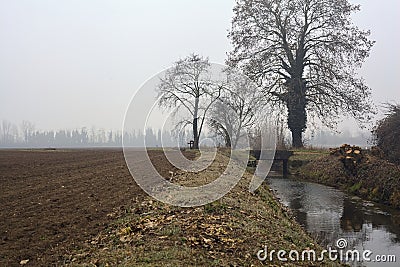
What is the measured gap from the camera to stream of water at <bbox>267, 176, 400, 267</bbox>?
11273 millimetres

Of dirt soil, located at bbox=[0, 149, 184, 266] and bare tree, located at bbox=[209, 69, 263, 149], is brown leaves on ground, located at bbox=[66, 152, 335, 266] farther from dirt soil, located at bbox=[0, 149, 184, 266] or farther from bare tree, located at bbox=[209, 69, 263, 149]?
bare tree, located at bbox=[209, 69, 263, 149]

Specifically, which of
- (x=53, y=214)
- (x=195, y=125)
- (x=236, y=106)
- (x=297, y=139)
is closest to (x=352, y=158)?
(x=236, y=106)

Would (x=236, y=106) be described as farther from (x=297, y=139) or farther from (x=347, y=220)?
(x=347, y=220)

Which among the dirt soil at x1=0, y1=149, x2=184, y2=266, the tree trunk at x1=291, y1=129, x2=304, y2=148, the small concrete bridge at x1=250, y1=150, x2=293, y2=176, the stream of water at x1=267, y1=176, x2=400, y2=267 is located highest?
the tree trunk at x1=291, y1=129, x2=304, y2=148

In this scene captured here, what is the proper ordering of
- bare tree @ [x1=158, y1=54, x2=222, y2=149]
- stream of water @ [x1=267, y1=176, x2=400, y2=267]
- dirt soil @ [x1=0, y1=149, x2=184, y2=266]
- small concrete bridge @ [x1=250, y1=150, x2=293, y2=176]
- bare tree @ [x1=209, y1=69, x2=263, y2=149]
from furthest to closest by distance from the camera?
bare tree @ [x1=158, y1=54, x2=222, y2=149] → small concrete bridge @ [x1=250, y1=150, x2=293, y2=176] → bare tree @ [x1=209, y1=69, x2=263, y2=149] → stream of water @ [x1=267, y1=176, x2=400, y2=267] → dirt soil @ [x1=0, y1=149, x2=184, y2=266]

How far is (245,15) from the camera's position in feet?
121

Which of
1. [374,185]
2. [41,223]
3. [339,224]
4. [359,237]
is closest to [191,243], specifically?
[41,223]

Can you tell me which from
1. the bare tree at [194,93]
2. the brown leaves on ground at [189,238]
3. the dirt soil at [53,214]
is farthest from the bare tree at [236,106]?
the brown leaves on ground at [189,238]

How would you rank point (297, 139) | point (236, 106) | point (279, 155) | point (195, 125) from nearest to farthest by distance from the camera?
point (236, 106)
point (279, 155)
point (297, 139)
point (195, 125)

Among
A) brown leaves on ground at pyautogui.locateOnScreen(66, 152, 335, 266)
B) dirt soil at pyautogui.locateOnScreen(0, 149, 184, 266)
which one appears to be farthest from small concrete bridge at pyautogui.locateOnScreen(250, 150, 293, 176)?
brown leaves on ground at pyautogui.locateOnScreen(66, 152, 335, 266)

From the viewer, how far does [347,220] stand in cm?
1476

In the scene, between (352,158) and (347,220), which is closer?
(347,220)

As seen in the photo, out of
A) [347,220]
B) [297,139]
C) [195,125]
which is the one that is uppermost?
[195,125]

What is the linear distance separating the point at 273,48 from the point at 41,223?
30709 mm
